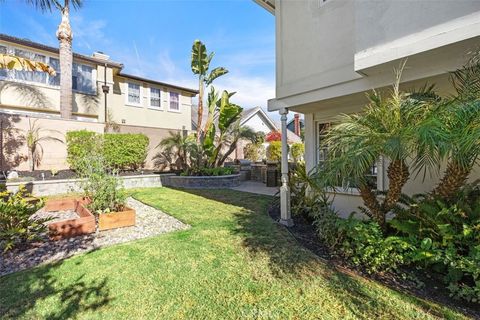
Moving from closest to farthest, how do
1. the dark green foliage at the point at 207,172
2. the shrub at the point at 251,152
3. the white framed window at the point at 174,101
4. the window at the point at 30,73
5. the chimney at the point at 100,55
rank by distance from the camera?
the dark green foliage at the point at 207,172 → the window at the point at 30,73 → the chimney at the point at 100,55 → the shrub at the point at 251,152 → the white framed window at the point at 174,101

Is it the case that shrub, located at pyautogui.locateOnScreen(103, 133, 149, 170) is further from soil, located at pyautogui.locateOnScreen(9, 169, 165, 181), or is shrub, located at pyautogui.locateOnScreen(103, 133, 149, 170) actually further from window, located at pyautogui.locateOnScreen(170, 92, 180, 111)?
window, located at pyautogui.locateOnScreen(170, 92, 180, 111)

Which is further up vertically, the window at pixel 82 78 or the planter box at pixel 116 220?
the window at pixel 82 78

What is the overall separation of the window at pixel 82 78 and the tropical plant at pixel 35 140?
276 inches

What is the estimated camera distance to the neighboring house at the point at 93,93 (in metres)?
15.7

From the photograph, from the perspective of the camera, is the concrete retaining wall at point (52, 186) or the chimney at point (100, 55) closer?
the concrete retaining wall at point (52, 186)

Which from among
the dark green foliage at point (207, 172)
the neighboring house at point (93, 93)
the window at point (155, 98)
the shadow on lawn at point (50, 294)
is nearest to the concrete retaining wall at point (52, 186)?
the dark green foliage at point (207, 172)

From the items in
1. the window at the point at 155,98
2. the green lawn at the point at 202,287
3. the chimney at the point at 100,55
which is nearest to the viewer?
the green lawn at the point at 202,287

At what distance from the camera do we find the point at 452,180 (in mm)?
4078

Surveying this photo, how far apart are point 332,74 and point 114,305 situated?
5892 mm

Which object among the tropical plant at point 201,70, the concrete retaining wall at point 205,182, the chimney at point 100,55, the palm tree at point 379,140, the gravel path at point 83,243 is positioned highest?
the chimney at point 100,55

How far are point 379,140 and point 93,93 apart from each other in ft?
67.6

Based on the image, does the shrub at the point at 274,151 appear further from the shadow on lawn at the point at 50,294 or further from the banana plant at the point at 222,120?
the shadow on lawn at the point at 50,294

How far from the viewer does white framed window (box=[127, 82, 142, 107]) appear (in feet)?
68.4

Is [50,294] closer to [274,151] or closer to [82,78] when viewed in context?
[274,151]
